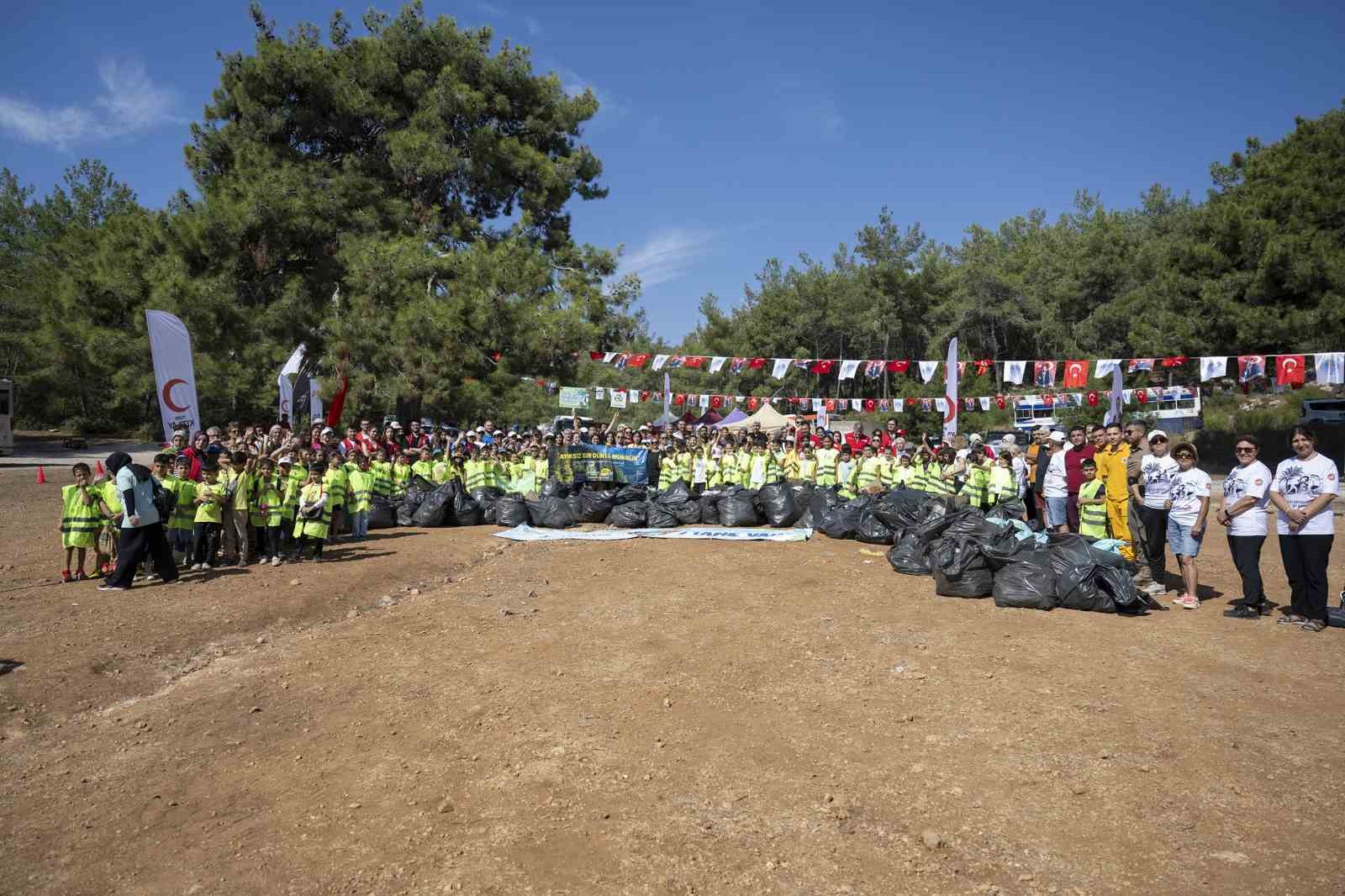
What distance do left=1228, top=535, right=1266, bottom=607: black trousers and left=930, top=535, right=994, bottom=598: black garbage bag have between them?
1.99 metres

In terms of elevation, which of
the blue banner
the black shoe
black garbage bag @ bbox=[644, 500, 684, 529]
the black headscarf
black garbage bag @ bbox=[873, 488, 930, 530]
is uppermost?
the black headscarf

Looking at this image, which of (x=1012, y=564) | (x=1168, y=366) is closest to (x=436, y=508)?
(x=1012, y=564)

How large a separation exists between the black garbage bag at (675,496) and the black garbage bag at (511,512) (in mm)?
2192

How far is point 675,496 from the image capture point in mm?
12602

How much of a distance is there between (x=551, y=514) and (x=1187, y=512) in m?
8.52

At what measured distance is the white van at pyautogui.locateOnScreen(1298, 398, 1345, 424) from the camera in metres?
20.5

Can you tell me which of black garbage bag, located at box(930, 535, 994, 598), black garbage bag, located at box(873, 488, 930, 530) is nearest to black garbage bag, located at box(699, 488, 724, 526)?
black garbage bag, located at box(873, 488, 930, 530)

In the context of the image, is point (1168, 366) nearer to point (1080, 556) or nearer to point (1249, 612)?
point (1249, 612)

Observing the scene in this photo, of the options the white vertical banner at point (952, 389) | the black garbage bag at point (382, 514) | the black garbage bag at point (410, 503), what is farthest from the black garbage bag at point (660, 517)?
the white vertical banner at point (952, 389)

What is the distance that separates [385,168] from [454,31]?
4.32 meters

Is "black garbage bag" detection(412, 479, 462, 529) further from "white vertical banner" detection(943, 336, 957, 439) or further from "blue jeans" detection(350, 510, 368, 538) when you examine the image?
"white vertical banner" detection(943, 336, 957, 439)

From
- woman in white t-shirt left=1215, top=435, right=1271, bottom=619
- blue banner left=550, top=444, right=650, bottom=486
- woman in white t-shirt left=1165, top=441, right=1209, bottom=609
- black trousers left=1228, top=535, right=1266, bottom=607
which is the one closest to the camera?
woman in white t-shirt left=1215, top=435, right=1271, bottom=619

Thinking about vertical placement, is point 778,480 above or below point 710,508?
above

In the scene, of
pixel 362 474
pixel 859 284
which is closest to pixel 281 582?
pixel 362 474
